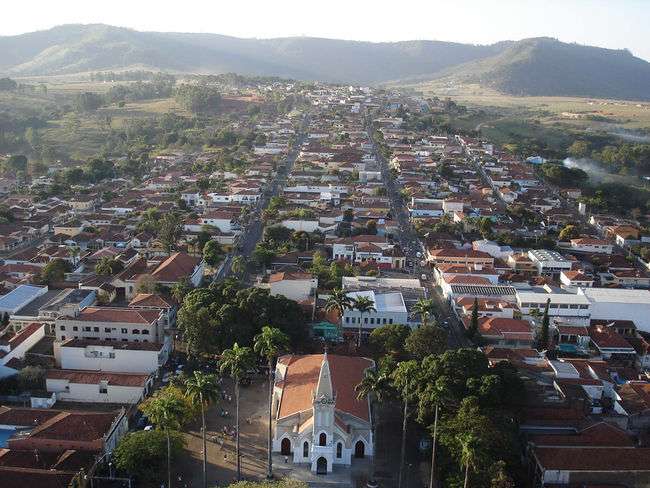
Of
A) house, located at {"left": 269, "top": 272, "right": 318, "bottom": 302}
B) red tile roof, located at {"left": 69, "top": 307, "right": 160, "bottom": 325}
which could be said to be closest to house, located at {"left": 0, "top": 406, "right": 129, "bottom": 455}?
red tile roof, located at {"left": 69, "top": 307, "right": 160, "bottom": 325}

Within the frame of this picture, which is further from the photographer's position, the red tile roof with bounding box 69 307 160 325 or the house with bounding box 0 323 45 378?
the red tile roof with bounding box 69 307 160 325

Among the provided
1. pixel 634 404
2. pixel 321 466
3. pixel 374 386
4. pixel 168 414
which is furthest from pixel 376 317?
pixel 168 414

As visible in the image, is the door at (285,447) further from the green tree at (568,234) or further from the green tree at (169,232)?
the green tree at (568,234)

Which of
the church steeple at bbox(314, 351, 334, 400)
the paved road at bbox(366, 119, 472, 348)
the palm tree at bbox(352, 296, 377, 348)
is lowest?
the paved road at bbox(366, 119, 472, 348)

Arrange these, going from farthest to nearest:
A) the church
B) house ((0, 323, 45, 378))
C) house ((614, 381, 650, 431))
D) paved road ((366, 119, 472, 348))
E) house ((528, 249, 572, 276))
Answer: house ((528, 249, 572, 276)) < paved road ((366, 119, 472, 348)) < house ((0, 323, 45, 378)) < house ((614, 381, 650, 431)) < the church

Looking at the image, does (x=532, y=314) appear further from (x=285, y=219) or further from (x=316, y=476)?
(x=285, y=219)

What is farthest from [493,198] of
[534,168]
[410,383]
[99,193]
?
[410,383]

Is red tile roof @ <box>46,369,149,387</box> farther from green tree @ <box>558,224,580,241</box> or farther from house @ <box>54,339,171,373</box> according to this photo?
green tree @ <box>558,224,580,241</box>
